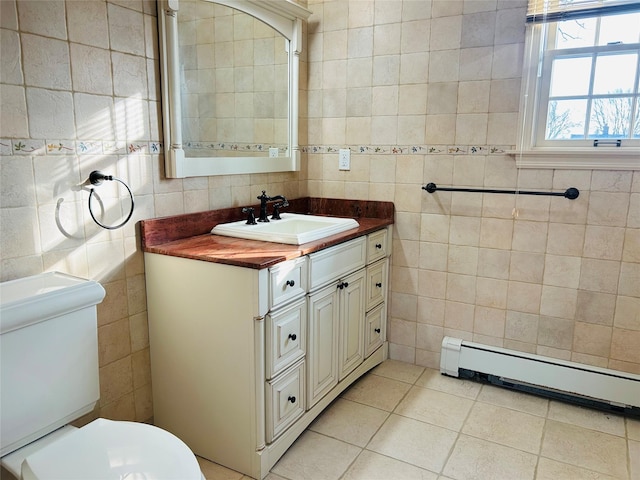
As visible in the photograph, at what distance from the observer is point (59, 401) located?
1406 millimetres

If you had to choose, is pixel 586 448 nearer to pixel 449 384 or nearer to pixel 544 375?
pixel 544 375

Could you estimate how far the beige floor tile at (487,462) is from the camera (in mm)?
1803

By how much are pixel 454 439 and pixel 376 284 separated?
0.84 meters

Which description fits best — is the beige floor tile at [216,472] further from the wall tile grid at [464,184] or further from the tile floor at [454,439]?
the wall tile grid at [464,184]

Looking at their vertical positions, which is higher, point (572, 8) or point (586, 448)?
point (572, 8)

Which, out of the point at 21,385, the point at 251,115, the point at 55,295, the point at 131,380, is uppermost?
the point at 251,115

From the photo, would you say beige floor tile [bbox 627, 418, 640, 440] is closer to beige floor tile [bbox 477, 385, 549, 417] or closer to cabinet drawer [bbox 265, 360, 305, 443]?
beige floor tile [bbox 477, 385, 549, 417]

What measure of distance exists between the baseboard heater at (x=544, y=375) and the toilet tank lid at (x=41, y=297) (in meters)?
1.82

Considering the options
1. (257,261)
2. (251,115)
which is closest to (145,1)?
(251,115)

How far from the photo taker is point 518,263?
2.38m

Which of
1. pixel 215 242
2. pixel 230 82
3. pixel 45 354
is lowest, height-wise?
Answer: pixel 45 354

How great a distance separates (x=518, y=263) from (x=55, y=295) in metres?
2.02

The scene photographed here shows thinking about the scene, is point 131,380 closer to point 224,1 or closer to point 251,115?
point 251,115

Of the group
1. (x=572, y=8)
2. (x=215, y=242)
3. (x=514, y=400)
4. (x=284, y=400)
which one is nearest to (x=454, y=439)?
(x=514, y=400)
